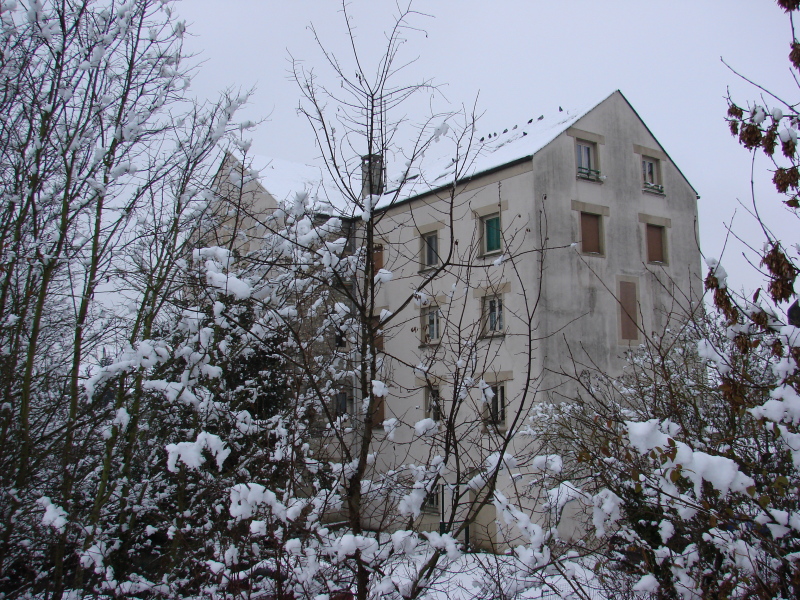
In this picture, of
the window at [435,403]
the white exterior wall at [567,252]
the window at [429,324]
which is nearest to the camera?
the window at [435,403]

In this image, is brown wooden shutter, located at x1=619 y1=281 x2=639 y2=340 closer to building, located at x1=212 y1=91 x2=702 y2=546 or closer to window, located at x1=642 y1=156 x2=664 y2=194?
building, located at x1=212 y1=91 x2=702 y2=546

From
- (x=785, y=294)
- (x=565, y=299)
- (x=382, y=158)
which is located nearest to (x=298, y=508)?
(x=382, y=158)

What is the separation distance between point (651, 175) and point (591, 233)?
3562mm

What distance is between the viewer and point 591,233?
18203 millimetres

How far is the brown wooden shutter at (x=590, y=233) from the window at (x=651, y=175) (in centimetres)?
246

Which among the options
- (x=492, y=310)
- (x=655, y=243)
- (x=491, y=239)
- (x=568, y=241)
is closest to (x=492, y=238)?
(x=491, y=239)

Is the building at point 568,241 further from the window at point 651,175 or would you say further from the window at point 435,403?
the window at point 435,403

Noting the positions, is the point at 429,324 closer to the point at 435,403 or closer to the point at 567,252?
the point at 435,403

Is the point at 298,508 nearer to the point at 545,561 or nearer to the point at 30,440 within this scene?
the point at 545,561

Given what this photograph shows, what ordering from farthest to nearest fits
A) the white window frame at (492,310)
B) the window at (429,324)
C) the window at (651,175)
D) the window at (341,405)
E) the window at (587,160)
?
1. the window at (651,175)
2. the window at (587,160)
3. the window at (341,405)
4. the window at (429,324)
5. the white window frame at (492,310)

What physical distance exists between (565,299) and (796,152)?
44.4 ft

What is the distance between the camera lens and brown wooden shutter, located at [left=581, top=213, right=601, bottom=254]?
18.0 m

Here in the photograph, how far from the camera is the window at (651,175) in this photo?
1958 centimetres

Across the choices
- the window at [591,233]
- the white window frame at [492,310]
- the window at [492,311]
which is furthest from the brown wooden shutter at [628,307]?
the window at [492,311]
